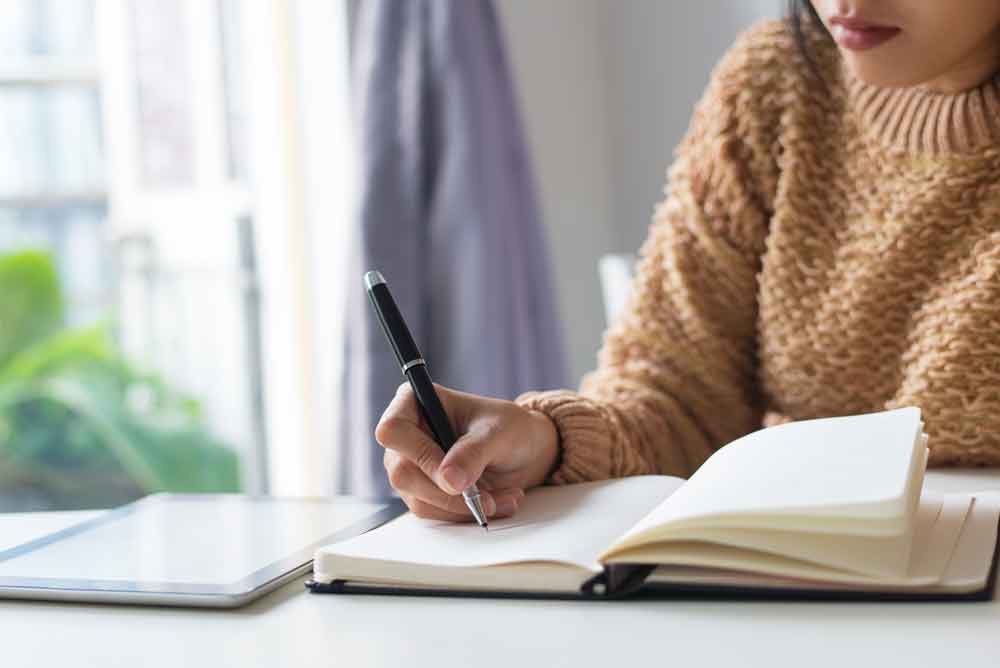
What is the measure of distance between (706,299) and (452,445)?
45 cm

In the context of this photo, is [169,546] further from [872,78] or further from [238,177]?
[238,177]

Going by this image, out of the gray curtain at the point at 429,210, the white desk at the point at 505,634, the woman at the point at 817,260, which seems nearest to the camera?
the white desk at the point at 505,634

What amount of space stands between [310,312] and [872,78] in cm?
141

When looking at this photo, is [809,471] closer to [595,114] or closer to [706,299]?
[706,299]

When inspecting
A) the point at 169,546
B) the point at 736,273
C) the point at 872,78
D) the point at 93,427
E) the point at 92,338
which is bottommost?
Result: the point at 93,427

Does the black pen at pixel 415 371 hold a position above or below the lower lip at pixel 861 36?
below

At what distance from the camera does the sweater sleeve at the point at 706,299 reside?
1.21 m

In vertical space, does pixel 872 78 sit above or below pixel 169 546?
above

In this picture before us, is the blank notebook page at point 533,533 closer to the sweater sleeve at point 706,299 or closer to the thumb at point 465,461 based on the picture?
the thumb at point 465,461

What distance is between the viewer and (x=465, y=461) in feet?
2.76

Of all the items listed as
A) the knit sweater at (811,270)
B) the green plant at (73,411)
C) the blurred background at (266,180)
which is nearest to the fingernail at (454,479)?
the knit sweater at (811,270)

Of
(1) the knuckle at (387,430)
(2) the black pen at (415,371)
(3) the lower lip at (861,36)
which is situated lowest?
(1) the knuckle at (387,430)

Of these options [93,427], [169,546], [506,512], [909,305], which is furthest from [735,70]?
[93,427]

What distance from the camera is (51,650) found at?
0.66 m
